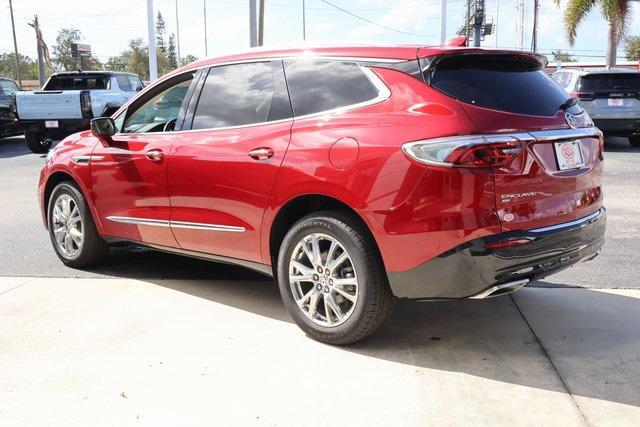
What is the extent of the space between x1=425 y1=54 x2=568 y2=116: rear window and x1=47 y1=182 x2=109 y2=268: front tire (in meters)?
3.30

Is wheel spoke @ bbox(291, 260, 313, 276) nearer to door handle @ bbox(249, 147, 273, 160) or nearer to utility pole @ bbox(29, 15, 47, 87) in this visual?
door handle @ bbox(249, 147, 273, 160)

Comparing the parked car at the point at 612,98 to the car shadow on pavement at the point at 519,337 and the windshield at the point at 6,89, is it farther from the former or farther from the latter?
the windshield at the point at 6,89

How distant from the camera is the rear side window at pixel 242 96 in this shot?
4043 millimetres

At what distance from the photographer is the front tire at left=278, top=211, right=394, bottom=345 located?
3.52 m

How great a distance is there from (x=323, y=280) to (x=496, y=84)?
1492mm

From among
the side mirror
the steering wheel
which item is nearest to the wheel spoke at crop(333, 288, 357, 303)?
the steering wheel

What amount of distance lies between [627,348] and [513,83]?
5.54 feet

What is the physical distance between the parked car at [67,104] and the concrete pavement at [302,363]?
9.51 meters

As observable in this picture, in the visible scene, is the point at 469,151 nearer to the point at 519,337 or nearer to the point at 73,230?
the point at 519,337

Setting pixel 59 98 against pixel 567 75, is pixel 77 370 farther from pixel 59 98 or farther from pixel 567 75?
pixel 567 75

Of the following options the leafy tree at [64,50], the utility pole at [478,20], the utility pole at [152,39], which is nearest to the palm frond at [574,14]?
the utility pole at [152,39]

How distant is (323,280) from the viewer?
147 inches

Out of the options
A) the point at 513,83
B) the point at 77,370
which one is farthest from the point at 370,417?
the point at 513,83

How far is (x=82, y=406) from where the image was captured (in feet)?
10.2
